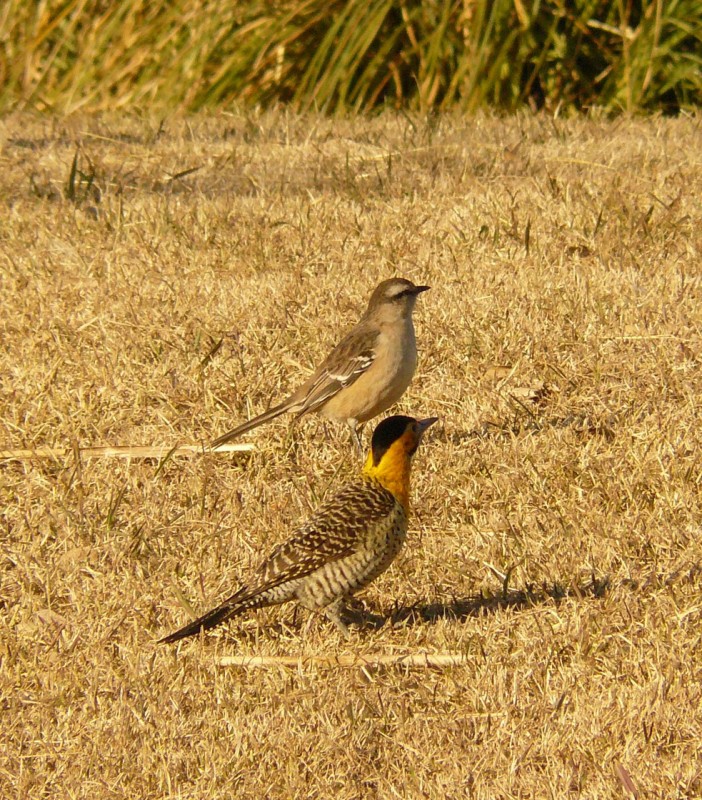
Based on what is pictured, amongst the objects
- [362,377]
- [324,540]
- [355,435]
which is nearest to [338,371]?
[362,377]

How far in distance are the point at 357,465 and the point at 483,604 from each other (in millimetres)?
1498

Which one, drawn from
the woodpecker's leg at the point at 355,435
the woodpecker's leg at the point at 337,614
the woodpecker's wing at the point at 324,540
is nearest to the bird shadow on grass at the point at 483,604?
the woodpecker's leg at the point at 337,614

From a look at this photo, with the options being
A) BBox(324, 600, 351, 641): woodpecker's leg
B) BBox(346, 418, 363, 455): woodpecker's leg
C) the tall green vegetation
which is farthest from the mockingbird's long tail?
the tall green vegetation

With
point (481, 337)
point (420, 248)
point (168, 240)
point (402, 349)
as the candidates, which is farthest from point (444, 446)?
point (168, 240)

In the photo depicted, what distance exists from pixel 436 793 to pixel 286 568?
117 cm

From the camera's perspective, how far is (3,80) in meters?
15.2

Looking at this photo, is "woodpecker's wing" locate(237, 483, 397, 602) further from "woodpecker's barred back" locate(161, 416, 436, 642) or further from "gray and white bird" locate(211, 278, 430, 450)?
"gray and white bird" locate(211, 278, 430, 450)

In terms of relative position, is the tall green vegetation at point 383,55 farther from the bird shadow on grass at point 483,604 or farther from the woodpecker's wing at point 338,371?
the bird shadow on grass at point 483,604

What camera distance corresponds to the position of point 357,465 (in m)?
6.79

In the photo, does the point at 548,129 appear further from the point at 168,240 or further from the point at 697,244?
the point at 168,240

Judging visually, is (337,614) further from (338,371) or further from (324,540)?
(338,371)

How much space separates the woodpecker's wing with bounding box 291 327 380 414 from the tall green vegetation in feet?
19.7

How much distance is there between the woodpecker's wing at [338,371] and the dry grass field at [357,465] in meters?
0.25

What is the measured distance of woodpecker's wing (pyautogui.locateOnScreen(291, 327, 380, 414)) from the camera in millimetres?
6801
